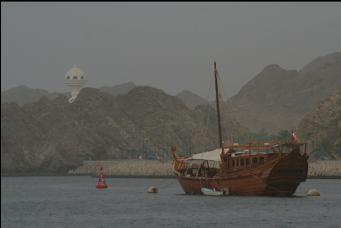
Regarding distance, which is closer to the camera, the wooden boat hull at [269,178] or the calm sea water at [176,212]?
the calm sea water at [176,212]

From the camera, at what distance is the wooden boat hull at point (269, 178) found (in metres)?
101

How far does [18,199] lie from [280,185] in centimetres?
3542

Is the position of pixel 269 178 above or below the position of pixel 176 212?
above

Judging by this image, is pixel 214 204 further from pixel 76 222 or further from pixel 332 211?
pixel 76 222

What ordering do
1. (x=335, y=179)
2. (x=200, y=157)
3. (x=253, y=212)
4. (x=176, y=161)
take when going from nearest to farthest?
1. (x=253, y=212)
2. (x=200, y=157)
3. (x=176, y=161)
4. (x=335, y=179)

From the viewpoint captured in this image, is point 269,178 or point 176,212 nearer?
point 176,212

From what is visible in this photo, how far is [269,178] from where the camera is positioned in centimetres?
10194

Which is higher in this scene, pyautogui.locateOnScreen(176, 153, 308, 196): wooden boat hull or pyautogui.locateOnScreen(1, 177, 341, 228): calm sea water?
pyautogui.locateOnScreen(176, 153, 308, 196): wooden boat hull

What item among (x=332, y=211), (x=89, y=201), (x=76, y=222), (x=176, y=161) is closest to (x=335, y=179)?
(x=176, y=161)

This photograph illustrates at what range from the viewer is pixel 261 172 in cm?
10188

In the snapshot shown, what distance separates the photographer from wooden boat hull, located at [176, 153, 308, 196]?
101m

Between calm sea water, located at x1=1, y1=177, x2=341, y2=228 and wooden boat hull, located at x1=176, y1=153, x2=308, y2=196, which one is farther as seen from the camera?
wooden boat hull, located at x1=176, y1=153, x2=308, y2=196

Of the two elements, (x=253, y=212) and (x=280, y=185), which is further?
(x=280, y=185)

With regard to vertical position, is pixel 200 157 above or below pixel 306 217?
above
